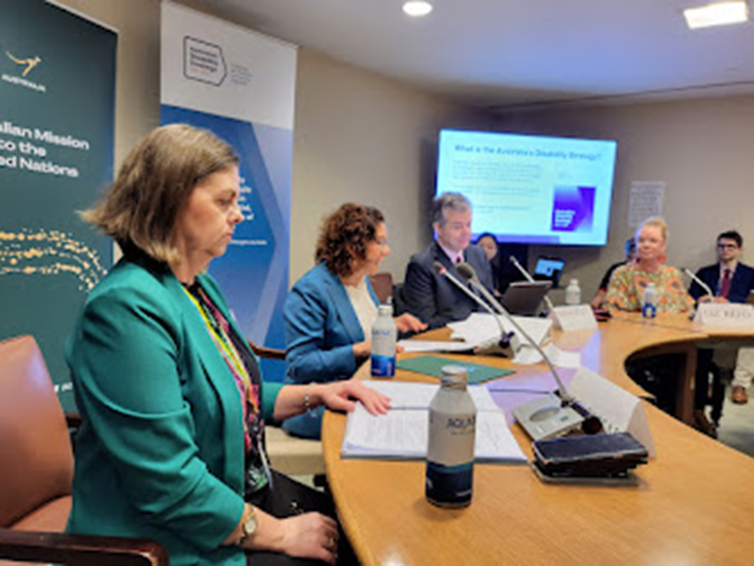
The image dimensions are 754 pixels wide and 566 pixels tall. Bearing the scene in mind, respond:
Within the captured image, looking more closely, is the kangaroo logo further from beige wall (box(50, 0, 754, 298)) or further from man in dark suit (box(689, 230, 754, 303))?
man in dark suit (box(689, 230, 754, 303))

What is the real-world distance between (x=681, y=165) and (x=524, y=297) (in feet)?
12.3

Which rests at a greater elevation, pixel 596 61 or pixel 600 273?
pixel 596 61

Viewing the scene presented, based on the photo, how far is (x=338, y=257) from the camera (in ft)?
6.47

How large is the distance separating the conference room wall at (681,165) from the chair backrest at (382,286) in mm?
1887

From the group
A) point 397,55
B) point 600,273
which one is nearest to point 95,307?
point 397,55

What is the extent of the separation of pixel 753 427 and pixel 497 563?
3.88 meters

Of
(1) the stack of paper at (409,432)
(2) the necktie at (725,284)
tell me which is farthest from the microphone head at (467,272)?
(2) the necktie at (725,284)

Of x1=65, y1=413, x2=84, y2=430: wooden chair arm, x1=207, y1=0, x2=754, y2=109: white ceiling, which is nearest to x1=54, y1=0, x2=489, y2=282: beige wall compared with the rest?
x1=207, y1=0, x2=754, y2=109: white ceiling

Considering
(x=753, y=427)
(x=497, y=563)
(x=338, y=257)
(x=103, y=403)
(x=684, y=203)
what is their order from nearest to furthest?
(x=497, y=563), (x=103, y=403), (x=338, y=257), (x=753, y=427), (x=684, y=203)

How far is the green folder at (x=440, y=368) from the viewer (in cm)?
161

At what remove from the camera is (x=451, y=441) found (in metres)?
0.83

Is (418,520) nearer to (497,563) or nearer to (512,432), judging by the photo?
(497,563)

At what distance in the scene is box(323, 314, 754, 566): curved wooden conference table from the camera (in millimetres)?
759

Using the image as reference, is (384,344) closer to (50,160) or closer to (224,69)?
(50,160)
